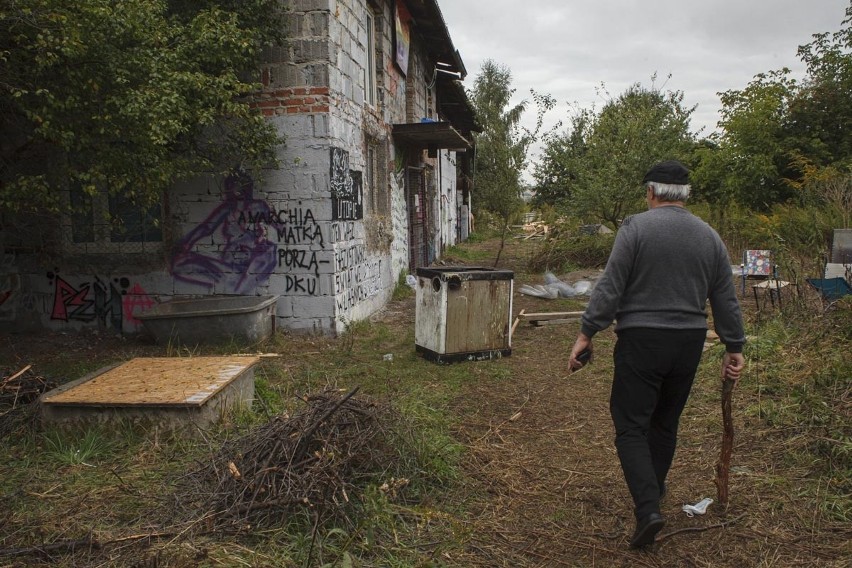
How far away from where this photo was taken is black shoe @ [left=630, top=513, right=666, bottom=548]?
10.0 feet

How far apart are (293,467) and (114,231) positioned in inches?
238

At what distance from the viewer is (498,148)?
25.2 meters

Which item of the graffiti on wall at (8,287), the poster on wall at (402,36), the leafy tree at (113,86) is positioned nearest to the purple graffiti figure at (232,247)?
the leafy tree at (113,86)

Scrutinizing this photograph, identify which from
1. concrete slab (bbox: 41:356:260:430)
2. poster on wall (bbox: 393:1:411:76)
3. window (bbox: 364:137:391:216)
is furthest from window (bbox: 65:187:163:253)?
poster on wall (bbox: 393:1:411:76)

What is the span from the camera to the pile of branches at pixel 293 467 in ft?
10.6

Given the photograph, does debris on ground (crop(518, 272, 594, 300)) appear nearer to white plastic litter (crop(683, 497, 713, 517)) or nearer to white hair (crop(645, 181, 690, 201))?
white plastic litter (crop(683, 497, 713, 517))

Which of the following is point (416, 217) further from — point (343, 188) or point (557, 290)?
point (343, 188)

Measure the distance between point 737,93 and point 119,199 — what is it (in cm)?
1874

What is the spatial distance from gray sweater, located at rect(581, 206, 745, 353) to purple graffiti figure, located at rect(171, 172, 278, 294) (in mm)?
5504

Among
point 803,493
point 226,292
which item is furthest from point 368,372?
point 803,493

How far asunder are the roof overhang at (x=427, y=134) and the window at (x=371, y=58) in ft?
3.54

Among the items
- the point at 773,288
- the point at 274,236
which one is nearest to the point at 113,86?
the point at 274,236

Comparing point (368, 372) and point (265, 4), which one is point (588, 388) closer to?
point (368, 372)

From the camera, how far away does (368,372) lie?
6.56 metres
